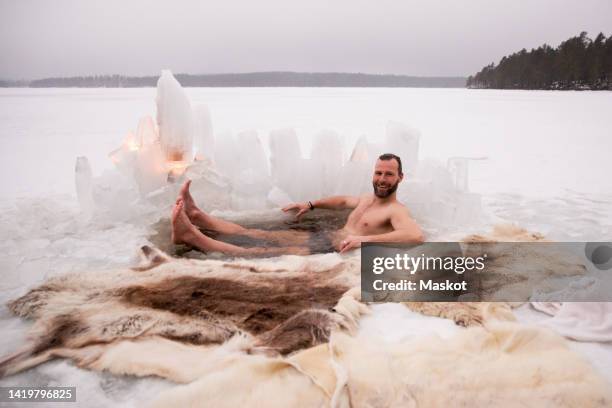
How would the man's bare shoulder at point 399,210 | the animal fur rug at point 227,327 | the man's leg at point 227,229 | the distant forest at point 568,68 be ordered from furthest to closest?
the distant forest at point 568,68, the man's leg at point 227,229, the man's bare shoulder at point 399,210, the animal fur rug at point 227,327

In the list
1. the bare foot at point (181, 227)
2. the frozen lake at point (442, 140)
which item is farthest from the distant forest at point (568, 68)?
the bare foot at point (181, 227)

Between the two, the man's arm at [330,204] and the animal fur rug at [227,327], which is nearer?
the animal fur rug at [227,327]

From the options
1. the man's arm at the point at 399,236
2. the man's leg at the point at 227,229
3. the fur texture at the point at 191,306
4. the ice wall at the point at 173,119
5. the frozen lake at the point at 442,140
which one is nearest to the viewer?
the fur texture at the point at 191,306

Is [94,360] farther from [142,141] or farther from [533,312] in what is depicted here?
[142,141]

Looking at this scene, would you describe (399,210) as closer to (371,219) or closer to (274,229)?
(371,219)

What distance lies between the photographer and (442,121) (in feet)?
43.6

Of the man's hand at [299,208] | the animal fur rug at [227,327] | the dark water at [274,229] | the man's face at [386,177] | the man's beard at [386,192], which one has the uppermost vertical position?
the man's face at [386,177]

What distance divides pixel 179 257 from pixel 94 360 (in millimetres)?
1355

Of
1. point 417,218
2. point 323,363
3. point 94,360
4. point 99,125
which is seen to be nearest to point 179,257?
point 94,360

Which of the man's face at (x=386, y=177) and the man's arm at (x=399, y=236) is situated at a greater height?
the man's face at (x=386, y=177)

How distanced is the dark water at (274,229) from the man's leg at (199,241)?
0.07 meters

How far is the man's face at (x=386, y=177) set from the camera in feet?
11.1

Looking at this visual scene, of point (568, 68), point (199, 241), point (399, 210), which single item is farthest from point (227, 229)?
point (568, 68)

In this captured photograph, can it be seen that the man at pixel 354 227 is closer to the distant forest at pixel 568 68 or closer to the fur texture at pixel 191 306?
the fur texture at pixel 191 306
